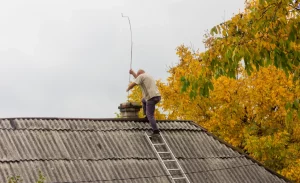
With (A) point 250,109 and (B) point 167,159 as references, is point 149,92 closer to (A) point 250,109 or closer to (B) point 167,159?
(B) point 167,159

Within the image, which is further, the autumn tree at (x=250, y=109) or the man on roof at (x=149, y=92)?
the autumn tree at (x=250, y=109)

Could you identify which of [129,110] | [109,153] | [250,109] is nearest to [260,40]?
[109,153]

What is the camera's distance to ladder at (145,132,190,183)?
15.7m

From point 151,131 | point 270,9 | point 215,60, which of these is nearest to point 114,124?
point 151,131

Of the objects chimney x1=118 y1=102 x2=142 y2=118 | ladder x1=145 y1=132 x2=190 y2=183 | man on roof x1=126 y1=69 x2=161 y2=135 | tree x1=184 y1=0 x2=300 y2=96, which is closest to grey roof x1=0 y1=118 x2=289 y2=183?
ladder x1=145 y1=132 x2=190 y2=183

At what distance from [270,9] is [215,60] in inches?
52.4

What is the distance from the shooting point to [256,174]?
56.4ft

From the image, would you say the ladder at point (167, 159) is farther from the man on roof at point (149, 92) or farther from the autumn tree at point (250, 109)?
the autumn tree at point (250, 109)

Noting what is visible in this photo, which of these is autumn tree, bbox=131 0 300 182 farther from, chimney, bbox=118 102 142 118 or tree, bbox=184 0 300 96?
tree, bbox=184 0 300 96

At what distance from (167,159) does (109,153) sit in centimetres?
147

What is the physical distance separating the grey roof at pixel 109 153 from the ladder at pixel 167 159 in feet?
0.44

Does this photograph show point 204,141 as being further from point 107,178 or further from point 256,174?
point 107,178

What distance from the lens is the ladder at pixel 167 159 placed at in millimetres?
15742

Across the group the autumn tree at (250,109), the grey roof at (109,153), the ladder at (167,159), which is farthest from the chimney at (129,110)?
the autumn tree at (250,109)
